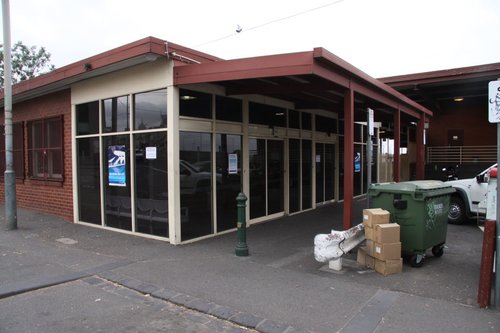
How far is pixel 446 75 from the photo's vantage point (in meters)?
13.3

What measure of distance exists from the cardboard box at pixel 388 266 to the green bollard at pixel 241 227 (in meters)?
2.11

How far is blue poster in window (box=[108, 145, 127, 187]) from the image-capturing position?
8.18m

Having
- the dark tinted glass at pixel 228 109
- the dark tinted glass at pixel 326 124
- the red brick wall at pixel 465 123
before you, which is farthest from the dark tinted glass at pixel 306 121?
the red brick wall at pixel 465 123

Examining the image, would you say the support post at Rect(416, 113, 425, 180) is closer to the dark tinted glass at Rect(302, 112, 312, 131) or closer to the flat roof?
the flat roof

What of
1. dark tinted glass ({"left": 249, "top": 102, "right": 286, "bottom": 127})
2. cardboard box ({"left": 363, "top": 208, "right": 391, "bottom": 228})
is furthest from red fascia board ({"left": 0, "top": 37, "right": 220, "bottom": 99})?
cardboard box ({"left": 363, "top": 208, "right": 391, "bottom": 228})

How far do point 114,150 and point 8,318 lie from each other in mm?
4654

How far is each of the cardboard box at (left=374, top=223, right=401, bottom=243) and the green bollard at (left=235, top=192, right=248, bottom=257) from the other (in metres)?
2.07

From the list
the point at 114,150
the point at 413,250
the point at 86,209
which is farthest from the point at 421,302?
the point at 86,209

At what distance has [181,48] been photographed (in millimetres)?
7188

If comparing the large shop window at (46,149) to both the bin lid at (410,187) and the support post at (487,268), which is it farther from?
the support post at (487,268)

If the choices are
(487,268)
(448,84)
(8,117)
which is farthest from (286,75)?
(448,84)

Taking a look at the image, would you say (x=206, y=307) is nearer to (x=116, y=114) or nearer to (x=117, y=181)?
(x=117, y=181)

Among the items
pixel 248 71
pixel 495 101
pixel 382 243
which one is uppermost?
pixel 248 71

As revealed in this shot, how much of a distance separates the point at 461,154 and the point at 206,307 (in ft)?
51.0
